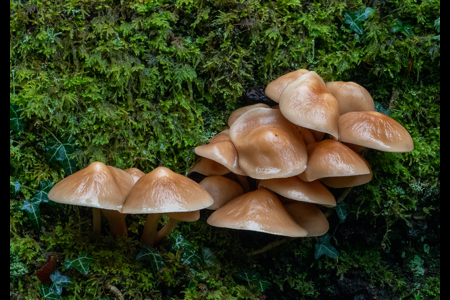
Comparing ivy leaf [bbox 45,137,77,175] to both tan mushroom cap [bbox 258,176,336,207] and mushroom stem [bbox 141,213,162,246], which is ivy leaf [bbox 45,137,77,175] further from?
tan mushroom cap [bbox 258,176,336,207]

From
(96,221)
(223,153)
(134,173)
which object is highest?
(223,153)

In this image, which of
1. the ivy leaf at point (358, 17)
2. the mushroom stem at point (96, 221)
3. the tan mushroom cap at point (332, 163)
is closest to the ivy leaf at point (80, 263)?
the mushroom stem at point (96, 221)

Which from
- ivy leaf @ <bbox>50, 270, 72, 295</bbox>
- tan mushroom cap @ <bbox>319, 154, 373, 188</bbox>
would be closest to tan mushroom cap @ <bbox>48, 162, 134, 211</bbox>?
ivy leaf @ <bbox>50, 270, 72, 295</bbox>

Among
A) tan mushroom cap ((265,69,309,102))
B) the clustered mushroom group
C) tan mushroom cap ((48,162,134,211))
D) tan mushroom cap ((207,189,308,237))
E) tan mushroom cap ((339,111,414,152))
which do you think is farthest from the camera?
tan mushroom cap ((265,69,309,102))

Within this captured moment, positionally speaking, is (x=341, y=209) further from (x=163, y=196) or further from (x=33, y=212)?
(x=33, y=212)

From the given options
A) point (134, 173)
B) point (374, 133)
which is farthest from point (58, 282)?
point (374, 133)

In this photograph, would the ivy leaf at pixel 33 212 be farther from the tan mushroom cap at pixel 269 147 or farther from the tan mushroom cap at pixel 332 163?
the tan mushroom cap at pixel 332 163
